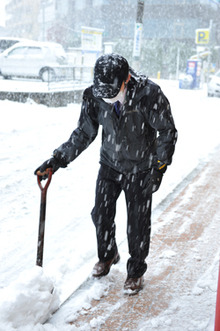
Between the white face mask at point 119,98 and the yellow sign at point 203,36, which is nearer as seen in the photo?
the white face mask at point 119,98

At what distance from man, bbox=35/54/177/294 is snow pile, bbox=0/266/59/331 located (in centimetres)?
65

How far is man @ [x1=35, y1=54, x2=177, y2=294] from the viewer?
2.54 metres

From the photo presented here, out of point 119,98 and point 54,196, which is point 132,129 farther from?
Result: point 54,196

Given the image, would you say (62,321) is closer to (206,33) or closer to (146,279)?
(146,279)

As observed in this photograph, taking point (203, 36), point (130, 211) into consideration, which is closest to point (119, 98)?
point (130, 211)

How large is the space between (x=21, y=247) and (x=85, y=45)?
16.3 metres

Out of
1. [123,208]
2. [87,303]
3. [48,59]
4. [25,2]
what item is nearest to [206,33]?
[48,59]

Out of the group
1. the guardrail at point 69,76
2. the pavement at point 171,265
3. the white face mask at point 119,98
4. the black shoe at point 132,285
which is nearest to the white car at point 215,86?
the guardrail at point 69,76

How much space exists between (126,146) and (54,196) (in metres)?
2.57

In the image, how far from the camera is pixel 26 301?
2.43 metres

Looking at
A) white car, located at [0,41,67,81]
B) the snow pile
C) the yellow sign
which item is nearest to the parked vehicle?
white car, located at [0,41,67,81]

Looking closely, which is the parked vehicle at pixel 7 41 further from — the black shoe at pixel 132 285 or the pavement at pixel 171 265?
the black shoe at pixel 132 285

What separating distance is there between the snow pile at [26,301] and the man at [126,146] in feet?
2.13

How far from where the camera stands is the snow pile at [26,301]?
7.80ft
